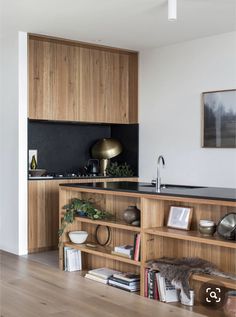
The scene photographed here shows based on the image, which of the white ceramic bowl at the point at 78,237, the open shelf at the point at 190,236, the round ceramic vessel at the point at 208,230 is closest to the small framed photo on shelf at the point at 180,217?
the open shelf at the point at 190,236

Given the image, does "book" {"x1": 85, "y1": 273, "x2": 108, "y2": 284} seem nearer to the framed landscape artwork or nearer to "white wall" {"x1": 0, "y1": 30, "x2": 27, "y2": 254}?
"white wall" {"x1": 0, "y1": 30, "x2": 27, "y2": 254}

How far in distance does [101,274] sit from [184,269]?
1.06 m

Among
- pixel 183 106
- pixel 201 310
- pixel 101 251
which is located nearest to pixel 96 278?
pixel 101 251

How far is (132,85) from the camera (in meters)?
7.11

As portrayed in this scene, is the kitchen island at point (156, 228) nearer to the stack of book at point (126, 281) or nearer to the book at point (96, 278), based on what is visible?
the stack of book at point (126, 281)

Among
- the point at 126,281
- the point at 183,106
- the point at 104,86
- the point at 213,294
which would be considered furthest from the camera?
the point at 104,86

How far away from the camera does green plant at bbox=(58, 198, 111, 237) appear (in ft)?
16.3

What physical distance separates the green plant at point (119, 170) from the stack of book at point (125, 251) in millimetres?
2310

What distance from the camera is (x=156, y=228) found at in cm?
432

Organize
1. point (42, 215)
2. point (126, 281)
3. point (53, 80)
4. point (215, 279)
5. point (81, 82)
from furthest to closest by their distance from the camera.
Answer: point (81, 82), point (53, 80), point (42, 215), point (126, 281), point (215, 279)

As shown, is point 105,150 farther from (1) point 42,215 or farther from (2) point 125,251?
(2) point 125,251

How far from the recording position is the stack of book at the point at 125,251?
4527 mm

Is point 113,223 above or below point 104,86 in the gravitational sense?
below

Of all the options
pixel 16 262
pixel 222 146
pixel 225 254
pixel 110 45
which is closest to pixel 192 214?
pixel 225 254
